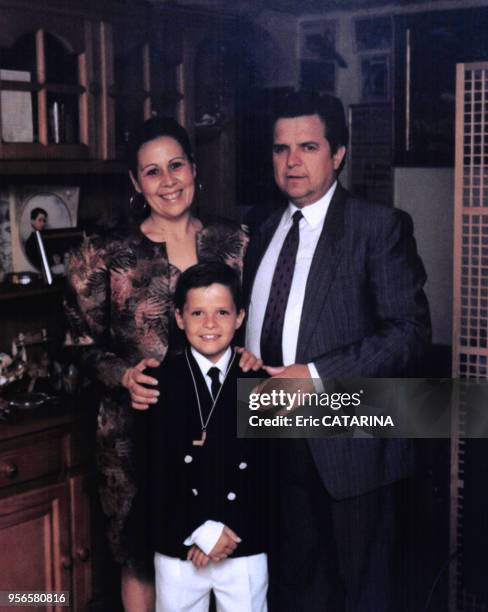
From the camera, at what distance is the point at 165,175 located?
174 centimetres

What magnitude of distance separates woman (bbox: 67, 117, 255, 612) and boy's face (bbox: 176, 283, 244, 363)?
0.65ft

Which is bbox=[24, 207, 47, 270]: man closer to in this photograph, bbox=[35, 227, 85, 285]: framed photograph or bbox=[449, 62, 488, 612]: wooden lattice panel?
bbox=[35, 227, 85, 285]: framed photograph

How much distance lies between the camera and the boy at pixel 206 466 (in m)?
1.58

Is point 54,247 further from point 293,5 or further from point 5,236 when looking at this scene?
point 293,5

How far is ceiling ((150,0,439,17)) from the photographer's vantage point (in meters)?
2.47

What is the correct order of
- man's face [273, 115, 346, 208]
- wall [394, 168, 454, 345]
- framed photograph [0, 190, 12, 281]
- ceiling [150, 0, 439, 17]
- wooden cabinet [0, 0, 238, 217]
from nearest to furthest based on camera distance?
man's face [273, 115, 346, 208] → wooden cabinet [0, 0, 238, 217] → framed photograph [0, 190, 12, 281] → ceiling [150, 0, 439, 17] → wall [394, 168, 454, 345]

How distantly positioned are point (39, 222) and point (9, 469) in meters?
0.70

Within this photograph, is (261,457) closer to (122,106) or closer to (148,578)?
(148,578)

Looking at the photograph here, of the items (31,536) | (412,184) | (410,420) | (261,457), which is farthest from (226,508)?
(412,184)

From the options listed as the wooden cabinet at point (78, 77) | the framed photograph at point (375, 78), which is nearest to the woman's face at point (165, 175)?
the wooden cabinet at point (78, 77)

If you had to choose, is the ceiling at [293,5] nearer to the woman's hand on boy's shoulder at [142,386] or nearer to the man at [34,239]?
the man at [34,239]

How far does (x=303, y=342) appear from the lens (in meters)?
1.65

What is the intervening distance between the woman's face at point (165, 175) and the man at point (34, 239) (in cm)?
64

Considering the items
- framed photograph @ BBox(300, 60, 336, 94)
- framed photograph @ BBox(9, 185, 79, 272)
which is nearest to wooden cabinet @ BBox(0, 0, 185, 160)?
framed photograph @ BBox(9, 185, 79, 272)
